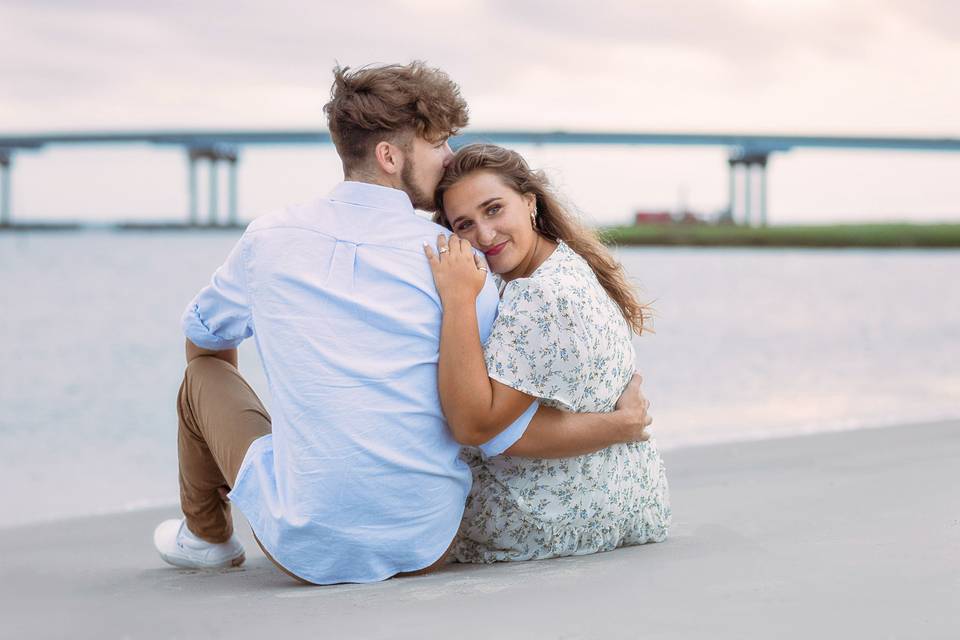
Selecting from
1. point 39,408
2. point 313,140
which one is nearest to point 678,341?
point 39,408

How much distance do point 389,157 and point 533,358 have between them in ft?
1.26

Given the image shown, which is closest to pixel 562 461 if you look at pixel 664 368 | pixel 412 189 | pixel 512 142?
pixel 412 189

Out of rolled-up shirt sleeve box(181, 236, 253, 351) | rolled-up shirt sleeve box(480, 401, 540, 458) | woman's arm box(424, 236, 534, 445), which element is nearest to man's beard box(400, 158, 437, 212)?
woman's arm box(424, 236, 534, 445)

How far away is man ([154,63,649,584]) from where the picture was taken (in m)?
1.74

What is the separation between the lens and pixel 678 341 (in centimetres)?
1102

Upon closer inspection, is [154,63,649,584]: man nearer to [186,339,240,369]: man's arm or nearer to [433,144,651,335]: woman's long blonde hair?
[433,144,651,335]: woman's long blonde hair

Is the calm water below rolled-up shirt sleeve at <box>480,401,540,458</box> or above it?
below

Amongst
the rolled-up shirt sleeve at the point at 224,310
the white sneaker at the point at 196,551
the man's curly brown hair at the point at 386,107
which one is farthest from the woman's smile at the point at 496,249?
the white sneaker at the point at 196,551

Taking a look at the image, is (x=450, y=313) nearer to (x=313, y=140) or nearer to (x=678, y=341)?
(x=678, y=341)

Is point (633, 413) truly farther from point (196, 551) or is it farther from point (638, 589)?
point (196, 551)

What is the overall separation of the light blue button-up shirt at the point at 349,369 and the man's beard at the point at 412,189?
4 centimetres

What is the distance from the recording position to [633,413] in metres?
1.95

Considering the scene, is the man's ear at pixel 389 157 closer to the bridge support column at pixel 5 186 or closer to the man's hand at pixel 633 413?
the man's hand at pixel 633 413

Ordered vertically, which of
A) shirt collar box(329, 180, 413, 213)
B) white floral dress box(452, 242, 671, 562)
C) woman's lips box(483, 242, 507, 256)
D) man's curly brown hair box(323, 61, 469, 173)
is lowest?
white floral dress box(452, 242, 671, 562)
